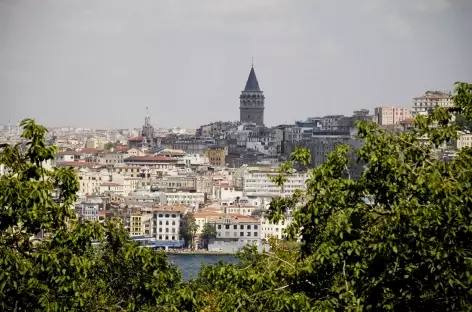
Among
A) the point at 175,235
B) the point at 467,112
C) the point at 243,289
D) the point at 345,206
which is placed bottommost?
the point at 175,235

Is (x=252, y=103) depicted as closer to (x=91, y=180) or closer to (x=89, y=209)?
(x=91, y=180)

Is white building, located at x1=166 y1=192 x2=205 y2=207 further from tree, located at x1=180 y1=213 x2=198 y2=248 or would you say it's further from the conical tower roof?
the conical tower roof

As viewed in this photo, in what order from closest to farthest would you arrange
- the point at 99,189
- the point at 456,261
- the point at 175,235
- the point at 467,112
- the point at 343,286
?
the point at 456,261 < the point at 343,286 < the point at 467,112 < the point at 175,235 < the point at 99,189

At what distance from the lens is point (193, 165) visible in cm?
5050

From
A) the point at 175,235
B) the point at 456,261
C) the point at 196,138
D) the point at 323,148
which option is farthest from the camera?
the point at 196,138

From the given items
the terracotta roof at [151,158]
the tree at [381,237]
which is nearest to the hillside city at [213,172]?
the terracotta roof at [151,158]

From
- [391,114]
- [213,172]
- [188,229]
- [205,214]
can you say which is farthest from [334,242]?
[391,114]

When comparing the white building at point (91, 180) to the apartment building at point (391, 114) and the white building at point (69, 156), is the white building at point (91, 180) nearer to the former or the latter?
the white building at point (69, 156)

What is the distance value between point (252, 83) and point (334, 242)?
63751 mm

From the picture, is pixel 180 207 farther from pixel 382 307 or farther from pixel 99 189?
pixel 382 307

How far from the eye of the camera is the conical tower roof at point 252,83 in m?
67.6

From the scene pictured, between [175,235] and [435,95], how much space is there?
2289 cm

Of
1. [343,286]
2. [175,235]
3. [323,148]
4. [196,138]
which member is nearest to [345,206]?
[343,286]

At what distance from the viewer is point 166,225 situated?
106 ft
